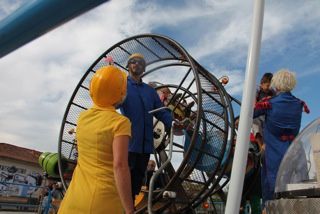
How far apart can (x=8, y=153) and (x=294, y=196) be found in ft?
75.0

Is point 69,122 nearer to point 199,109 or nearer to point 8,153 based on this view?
point 199,109

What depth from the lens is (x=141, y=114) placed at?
3.14 metres

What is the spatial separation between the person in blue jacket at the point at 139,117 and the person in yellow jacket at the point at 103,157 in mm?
1079

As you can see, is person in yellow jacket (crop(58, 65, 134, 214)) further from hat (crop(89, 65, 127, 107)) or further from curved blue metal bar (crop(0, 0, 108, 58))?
curved blue metal bar (crop(0, 0, 108, 58))

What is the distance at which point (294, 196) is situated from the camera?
5.29ft

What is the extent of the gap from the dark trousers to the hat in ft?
3.71

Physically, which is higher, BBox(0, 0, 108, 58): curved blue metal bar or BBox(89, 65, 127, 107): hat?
BBox(89, 65, 127, 107): hat

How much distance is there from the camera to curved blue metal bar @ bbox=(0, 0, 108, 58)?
1.00 m

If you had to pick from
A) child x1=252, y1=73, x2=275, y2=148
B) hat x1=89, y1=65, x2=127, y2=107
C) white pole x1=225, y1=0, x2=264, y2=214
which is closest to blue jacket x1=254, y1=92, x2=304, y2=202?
child x1=252, y1=73, x2=275, y2=148

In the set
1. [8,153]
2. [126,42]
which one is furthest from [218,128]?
[8,153]

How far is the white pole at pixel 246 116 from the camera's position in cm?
132

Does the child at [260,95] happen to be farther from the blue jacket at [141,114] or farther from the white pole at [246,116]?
the white pole at [246,116]

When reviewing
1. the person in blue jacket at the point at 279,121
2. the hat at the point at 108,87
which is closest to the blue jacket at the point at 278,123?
the person in blue jacket at the point at 279,121

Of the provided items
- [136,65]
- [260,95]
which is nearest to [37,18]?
[136,65]
